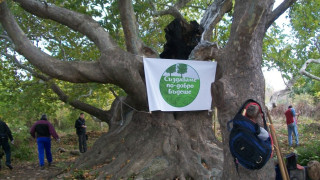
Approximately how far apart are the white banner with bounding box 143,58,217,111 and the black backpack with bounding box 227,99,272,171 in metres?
3.60

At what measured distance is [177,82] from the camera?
7629 millimetres

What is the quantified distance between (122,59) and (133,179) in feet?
9.04

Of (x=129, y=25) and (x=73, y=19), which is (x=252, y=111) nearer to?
(x=129, y=25)

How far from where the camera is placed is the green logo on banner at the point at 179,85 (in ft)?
24.7

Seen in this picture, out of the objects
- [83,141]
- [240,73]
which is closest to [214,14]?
[240,73]

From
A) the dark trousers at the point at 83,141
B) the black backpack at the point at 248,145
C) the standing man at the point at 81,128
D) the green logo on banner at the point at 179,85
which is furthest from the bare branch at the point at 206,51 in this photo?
the dark trousers at the point at 83,141

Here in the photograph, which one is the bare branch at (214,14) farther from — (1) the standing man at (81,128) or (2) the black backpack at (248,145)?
(1) the standing man at (81,128)

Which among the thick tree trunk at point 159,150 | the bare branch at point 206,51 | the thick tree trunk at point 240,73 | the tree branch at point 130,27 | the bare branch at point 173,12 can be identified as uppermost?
the bare branch at point 173,12

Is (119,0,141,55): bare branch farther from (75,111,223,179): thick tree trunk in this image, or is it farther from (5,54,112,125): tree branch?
(5,54,112,125): tree branch

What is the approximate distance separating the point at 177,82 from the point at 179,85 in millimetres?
99

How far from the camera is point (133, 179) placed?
23.1 feet

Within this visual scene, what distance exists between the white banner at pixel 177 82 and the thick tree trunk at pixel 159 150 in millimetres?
615

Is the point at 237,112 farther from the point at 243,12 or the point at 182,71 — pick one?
the point at 182,71

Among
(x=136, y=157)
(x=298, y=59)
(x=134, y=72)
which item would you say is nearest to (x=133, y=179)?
(x=136, y=157)
